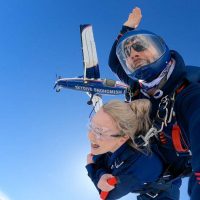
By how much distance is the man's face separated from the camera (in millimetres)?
2914

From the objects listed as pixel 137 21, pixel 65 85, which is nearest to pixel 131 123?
pixel 137 21

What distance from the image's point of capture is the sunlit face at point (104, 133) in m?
2.78

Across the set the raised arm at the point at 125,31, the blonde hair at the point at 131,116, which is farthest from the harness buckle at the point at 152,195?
the raised arm at the point at 125,31

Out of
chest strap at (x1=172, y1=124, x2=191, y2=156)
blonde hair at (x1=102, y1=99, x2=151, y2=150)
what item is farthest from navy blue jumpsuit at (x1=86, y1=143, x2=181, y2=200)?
chest strap at (x1=172, y1=124, x2=191, y2=156)

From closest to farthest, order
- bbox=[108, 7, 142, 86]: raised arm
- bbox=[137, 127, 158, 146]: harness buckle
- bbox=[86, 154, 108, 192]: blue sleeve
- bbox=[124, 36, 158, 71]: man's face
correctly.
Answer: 1. bbox=[137, 127, 158, 146]: harness buckle
2. bbox=[124, 36, 158, 71]: man's face
3. bbox=[86, 154, 108, 192]: blue sleeve
4. bbox=[108, 7, 142, 86]: raised arm

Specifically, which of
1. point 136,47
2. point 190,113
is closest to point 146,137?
point 190,113

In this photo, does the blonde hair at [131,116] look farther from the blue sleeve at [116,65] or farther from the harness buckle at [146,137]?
the blue sleeve at [116,65]

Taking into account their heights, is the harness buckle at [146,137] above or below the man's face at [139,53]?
below

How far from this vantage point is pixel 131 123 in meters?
2.80

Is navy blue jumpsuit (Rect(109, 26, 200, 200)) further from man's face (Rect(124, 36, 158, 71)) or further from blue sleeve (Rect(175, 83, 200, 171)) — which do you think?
man's face (Rect(124, 36, 158, 71))

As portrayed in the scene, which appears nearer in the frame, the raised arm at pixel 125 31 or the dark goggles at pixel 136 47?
the dark goggles at pixel 136 47

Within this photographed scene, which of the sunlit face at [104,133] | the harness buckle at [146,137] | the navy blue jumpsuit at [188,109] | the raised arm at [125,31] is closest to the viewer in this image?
the navy blue jumpsuit at [188,109]

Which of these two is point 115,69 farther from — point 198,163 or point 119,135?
point 198,163

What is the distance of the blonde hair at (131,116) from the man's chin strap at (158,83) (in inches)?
4.5
